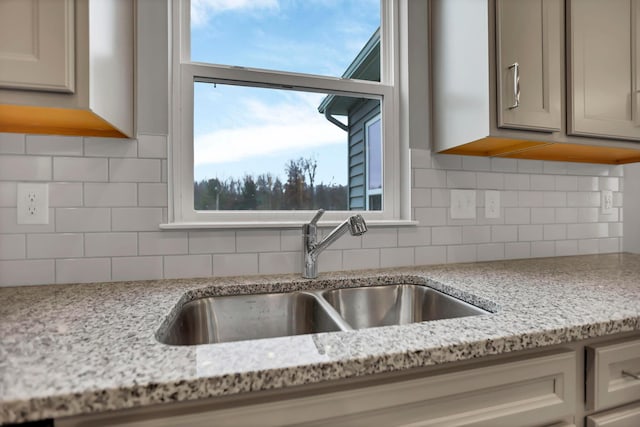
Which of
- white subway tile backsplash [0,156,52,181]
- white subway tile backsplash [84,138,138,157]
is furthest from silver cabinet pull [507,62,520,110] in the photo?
white subway tile backsplash [0,156,52,181]

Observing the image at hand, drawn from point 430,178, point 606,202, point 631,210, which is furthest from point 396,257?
point 631,210

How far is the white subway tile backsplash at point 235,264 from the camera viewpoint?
1.16 m

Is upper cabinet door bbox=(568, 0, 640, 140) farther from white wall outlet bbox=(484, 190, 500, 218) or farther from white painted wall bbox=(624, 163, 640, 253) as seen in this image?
white painted wall bbox=(624, 163, 640, 253)

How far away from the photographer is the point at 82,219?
104 cm

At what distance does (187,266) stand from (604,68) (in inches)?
66.8

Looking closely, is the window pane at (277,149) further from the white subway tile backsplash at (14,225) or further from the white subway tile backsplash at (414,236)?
the white subway tile backsplash at (14,225)

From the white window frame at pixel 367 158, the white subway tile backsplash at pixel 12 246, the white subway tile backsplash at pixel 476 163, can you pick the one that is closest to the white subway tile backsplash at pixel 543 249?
the white subway tile backsplash at pixel 476 163

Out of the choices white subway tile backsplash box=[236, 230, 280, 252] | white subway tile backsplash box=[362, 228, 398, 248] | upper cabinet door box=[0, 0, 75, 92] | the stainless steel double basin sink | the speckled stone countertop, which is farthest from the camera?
white subway tile backsplash box=[362, 228, 398, 248]

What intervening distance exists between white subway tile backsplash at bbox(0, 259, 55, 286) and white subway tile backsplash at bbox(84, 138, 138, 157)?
36cm

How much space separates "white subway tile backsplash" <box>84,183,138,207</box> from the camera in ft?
3.44

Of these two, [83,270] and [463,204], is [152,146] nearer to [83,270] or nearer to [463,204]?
[83,270]

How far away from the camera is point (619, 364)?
76 centimetres

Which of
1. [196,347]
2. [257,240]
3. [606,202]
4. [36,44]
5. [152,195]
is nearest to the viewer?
[196,347]

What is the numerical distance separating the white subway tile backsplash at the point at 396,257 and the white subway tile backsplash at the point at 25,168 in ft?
3.85
